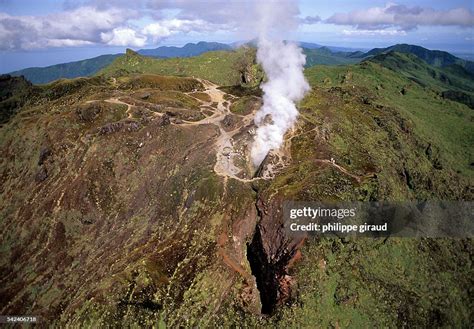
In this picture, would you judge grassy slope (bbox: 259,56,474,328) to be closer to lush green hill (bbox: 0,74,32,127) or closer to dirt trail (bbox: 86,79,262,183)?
dirt trail (bbox: 86,79,262,183)

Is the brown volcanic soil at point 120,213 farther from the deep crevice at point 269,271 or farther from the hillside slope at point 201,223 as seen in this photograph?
the deep crevice at point 269,271

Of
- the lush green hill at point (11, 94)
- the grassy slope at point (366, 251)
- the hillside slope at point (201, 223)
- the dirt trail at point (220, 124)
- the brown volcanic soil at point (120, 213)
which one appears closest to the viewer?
the grassy slope at point (366, 251)

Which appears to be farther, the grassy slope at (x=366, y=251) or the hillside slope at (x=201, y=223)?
the hillside slope at (x=201, y=223)

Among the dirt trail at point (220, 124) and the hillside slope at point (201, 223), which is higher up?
the dirt trail at point (220, 124)

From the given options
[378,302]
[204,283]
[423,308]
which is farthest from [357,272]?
[204,283]

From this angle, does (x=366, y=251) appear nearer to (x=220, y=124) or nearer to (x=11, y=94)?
(x=220, y=124)

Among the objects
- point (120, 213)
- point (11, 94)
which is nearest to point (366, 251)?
point (120, 213)

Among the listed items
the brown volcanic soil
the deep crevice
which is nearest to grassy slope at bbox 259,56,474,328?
the deep crevice

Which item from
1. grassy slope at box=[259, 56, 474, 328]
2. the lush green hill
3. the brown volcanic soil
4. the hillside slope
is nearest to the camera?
grassy slope at box=[259, 56, 474, 328]

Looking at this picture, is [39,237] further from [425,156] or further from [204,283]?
A: [425,156]

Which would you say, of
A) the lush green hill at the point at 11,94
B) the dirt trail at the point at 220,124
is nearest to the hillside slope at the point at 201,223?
the dirt trail at the point at 220,124

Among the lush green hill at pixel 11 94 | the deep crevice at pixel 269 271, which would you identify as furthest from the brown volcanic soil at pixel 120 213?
the lush green hill at pixel 11 94

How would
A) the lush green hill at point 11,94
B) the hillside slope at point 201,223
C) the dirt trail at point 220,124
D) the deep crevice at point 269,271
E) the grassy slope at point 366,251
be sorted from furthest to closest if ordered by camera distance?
the lush green hill at point 11,94, the dirt trail at point 220,124, the hillside slope at point 201,223, the deep crevice at point 269,271, the grassy slope at point 366,251
